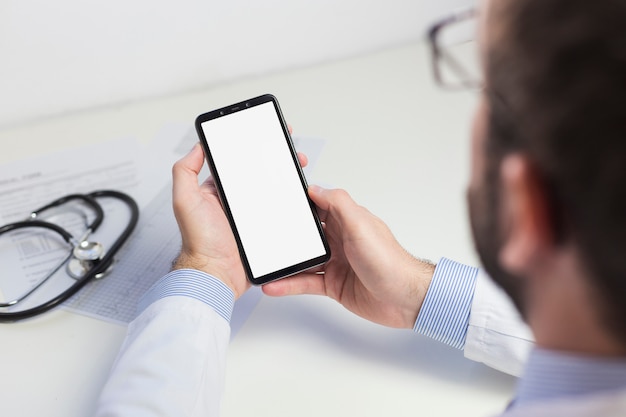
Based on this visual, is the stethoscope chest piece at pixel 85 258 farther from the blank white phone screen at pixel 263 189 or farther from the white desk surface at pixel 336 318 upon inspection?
the blank white phone screen at pixel 263 189

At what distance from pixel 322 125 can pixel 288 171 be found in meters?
0.30

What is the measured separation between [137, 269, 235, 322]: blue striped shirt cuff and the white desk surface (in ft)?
0.19

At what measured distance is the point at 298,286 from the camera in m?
0.76

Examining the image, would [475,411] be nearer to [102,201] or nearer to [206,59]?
[102,201]

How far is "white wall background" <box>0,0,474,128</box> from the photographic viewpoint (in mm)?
995

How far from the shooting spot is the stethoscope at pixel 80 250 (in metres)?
0.79

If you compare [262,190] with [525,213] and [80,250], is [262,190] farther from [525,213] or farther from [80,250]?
[525,213]

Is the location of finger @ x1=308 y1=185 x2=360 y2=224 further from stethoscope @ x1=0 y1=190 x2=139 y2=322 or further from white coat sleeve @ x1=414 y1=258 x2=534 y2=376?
stethoscope @ x1=0 y1=190 x2=139 y2=322

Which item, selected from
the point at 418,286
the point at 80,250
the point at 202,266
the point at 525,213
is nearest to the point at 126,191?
the point at 80,250

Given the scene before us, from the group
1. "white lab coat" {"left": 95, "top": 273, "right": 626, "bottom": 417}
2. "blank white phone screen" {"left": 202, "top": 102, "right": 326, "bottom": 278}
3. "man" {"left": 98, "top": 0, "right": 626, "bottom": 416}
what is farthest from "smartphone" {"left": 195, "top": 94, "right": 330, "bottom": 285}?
"man" {"left": 98, "top": 0, "right": 626, "bottom": 416}

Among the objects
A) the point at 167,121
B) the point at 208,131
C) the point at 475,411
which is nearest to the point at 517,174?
the point at 475,411

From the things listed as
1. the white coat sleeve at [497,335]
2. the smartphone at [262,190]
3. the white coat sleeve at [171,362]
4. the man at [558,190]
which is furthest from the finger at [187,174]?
the white coat sleeve at [497,335]

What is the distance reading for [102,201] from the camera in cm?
94

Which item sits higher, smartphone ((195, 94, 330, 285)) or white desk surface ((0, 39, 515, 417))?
smartphone ((195, 94, 330, 285))
